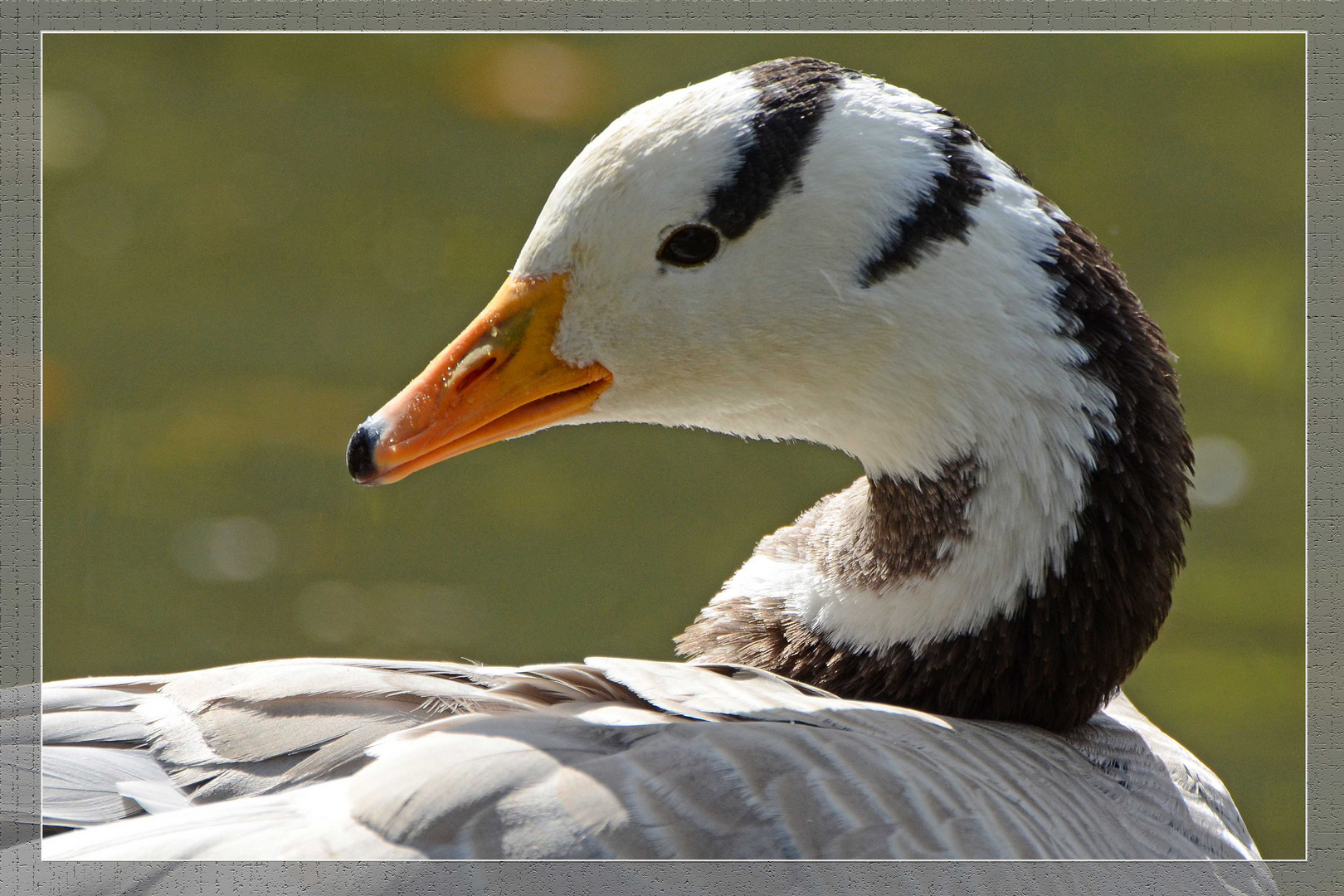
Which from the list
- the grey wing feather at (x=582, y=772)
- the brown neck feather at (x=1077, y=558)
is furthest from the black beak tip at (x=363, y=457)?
the brown neck feather at (x=1077, y=558)

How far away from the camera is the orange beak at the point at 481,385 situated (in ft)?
6.09

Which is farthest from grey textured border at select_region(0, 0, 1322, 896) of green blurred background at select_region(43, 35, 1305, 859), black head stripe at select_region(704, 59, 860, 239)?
green blurred background at select_region(43, 35, 1305, 859)

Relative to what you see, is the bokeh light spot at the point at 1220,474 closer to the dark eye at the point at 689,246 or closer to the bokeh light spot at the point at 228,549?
the dark eye at the point at 689,246

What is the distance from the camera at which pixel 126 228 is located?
12.1 feet

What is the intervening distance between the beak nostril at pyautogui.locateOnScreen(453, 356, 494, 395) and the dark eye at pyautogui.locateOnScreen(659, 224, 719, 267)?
0.29m

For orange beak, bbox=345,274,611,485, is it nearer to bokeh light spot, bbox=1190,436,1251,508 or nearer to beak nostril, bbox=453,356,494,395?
beak nostril, bbox=453,356,494,395

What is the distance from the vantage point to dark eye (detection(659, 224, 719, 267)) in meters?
1.83

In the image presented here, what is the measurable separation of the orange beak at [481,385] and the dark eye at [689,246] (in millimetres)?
158

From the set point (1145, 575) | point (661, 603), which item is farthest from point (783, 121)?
point (661, 603)

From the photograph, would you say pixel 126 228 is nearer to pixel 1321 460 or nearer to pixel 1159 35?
pixel 1159 35

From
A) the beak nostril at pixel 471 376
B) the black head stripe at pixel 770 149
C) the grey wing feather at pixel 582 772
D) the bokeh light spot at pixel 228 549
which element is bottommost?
the grey wing feather at pixel 582 772

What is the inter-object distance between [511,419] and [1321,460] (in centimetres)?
123

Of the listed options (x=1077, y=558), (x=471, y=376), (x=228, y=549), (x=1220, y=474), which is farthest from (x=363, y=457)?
(x=1220, y=474)

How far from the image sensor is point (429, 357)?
164 inches
